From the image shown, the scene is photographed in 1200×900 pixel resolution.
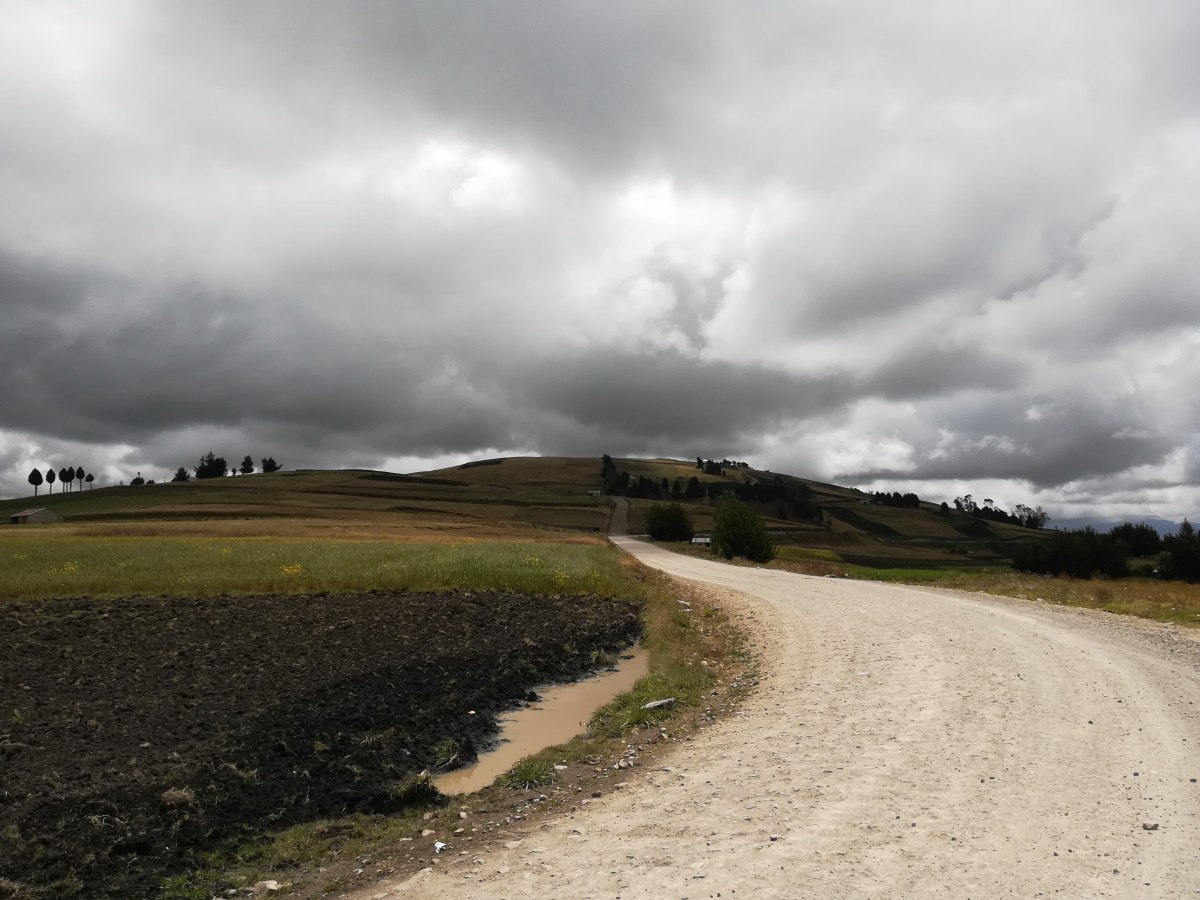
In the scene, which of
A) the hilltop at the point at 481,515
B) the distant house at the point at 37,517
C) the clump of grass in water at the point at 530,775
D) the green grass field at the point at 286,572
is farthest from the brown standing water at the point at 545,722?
the distant house at the point at 37,517

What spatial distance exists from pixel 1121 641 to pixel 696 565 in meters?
34.5

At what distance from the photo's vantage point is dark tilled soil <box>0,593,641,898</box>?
8.32 m

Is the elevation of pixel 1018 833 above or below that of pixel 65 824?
above

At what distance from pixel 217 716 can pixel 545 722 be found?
19.2ft

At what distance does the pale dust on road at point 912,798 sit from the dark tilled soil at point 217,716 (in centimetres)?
309

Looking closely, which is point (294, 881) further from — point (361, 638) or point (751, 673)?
point (361, 638)

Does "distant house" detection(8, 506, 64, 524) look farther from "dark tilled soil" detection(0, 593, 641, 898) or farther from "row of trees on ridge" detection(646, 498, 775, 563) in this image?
"dark tilled soil" detection(0, 593, 641, 898)

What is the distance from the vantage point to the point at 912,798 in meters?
8.27

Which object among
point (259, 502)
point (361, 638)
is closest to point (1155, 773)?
point (361, 638)

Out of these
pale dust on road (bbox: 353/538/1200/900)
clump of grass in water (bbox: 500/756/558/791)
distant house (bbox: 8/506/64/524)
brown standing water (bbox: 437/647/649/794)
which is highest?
distant house (bbox: 8/506/64/524)

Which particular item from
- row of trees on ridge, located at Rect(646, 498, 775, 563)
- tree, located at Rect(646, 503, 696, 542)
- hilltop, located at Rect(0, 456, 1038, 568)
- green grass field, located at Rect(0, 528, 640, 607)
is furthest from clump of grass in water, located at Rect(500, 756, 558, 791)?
tree, located at Rect(646, 503, 696, 542)

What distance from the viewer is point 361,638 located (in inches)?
774

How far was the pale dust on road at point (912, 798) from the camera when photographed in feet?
21.5

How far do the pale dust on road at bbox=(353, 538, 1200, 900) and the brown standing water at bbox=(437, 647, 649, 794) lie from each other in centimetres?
279
